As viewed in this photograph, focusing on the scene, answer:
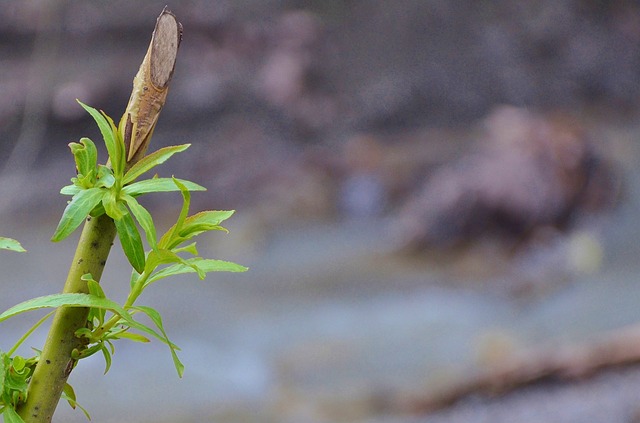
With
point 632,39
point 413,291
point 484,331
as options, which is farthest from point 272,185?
point 632,39

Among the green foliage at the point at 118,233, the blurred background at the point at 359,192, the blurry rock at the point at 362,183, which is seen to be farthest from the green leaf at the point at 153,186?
the blurry rock at the point at 362,183

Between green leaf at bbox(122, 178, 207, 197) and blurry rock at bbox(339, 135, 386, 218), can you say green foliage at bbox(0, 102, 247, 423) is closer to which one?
green leaf at bbox(122, 178, 207, 197)

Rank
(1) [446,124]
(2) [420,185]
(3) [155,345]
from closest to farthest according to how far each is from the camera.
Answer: (3) [155,345] → (2) [420,185] → (1) [446,124]

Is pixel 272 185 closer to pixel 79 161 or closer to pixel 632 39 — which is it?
pixel 632 39

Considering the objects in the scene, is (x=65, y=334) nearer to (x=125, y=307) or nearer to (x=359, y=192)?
(x=125, y=307)

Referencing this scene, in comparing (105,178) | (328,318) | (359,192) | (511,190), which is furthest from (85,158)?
(359,192)

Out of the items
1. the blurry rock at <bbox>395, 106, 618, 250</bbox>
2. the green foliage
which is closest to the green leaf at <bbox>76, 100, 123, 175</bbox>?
the green foliage

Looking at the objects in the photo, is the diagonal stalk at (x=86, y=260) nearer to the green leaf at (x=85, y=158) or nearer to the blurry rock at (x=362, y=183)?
the green leaf at (x=85, y=158)
